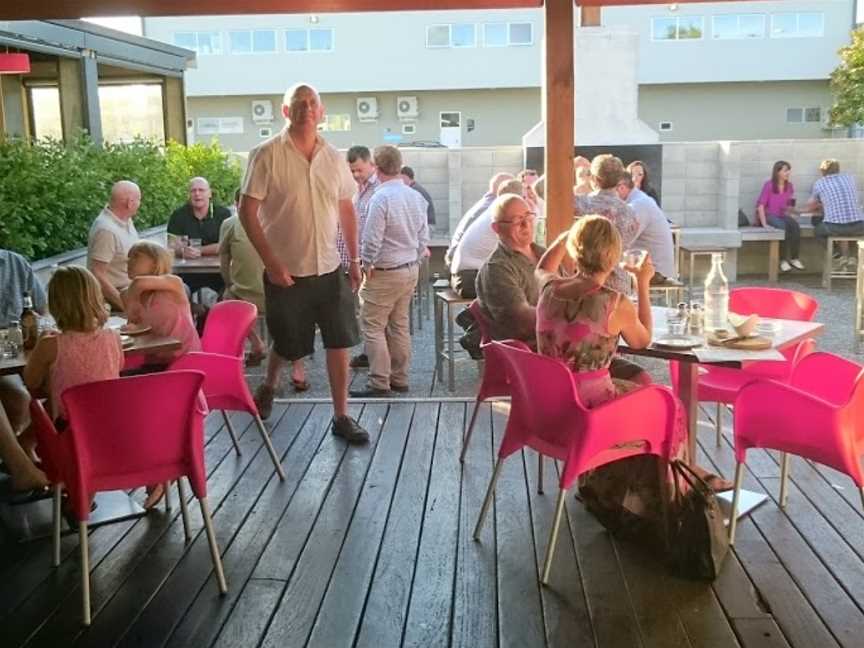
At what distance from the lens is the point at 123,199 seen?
5750 mm

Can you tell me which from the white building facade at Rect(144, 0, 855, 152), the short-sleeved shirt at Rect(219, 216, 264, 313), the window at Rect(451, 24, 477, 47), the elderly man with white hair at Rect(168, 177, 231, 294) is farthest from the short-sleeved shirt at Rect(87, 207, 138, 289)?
the window at Rect(451, 24, 477, 47)

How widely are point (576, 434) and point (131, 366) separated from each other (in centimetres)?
206

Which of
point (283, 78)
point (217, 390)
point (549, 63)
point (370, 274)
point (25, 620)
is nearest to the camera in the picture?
point (25, 620)

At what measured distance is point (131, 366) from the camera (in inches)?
164

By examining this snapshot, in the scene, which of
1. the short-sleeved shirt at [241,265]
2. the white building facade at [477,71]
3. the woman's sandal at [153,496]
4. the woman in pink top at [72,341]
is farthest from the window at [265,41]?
the woman in pink top at [72,341]

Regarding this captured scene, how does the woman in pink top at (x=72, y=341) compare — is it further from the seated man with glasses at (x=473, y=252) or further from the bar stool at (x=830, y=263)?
the bar stool at (x=830, y=263)

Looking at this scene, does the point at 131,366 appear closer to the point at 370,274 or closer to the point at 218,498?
the point at 218,498

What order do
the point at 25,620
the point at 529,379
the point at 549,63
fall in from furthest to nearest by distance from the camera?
the point at 549,63, the point at 529,379, the point at 25,620

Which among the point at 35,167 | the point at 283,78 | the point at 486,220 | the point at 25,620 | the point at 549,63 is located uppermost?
the point at 283,78

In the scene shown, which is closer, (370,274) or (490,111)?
(370,274)

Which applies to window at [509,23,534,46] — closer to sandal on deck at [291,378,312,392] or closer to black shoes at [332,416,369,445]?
sandal on deck at [291,378,312,392]

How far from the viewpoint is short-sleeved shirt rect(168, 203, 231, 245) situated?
7352mm

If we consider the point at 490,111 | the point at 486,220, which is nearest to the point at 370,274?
the point at 486,220

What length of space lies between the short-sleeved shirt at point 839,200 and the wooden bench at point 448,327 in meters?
5.48
